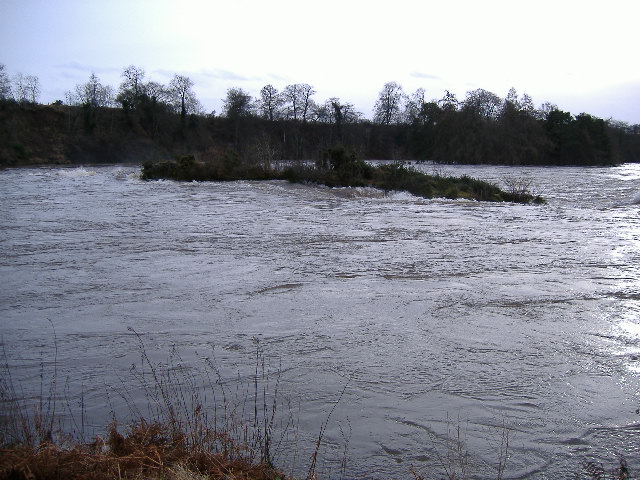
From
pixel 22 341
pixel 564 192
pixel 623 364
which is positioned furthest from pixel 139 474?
pixel 564 192

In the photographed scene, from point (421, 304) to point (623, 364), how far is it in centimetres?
327

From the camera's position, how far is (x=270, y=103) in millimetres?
95188

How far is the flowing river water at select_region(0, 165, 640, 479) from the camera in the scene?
5.24 meters

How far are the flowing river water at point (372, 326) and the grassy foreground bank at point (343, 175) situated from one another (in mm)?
A: 11902

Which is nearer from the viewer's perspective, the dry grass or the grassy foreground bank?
the dry grass

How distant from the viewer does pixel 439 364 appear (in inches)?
267

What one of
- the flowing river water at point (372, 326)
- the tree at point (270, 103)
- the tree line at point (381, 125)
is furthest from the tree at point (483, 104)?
the flowing river water at point (372, 326)

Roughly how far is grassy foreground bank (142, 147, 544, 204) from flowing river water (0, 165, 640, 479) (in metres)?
→ 11.9

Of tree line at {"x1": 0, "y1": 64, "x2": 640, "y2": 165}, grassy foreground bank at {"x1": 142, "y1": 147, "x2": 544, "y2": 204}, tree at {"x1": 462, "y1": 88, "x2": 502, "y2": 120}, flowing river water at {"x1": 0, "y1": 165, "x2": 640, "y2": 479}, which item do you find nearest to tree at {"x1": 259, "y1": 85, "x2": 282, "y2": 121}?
tree line at {"x1": 0, "y1": 64, "x2": 640, "y2": 165}

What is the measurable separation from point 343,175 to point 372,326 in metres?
25.0

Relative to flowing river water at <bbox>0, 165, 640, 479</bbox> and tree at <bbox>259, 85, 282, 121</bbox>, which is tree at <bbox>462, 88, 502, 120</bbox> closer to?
tree at <bbox>259, 85, 282, 121</bbox>

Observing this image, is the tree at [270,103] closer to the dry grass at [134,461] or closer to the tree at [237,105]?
the tree at [237,105]

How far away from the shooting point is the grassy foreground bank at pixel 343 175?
29828mm

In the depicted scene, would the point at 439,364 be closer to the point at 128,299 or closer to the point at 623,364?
the point at 623,364
